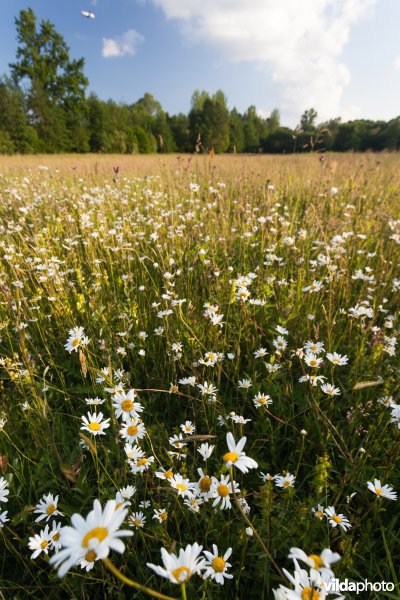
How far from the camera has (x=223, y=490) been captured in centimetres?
99

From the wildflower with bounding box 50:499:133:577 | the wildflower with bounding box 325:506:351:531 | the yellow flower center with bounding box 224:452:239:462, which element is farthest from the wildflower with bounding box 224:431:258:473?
the wildflower with bounding box 325:506:351:531

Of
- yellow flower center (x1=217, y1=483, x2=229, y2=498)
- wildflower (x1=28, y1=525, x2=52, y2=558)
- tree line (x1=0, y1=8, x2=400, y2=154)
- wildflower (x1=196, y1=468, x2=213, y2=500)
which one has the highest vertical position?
tree line (x1=0, y1=8, x2=400, y2=154)

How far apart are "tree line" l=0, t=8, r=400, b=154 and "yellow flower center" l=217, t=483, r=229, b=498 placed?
91.7ft

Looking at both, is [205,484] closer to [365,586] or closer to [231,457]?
[231,457]

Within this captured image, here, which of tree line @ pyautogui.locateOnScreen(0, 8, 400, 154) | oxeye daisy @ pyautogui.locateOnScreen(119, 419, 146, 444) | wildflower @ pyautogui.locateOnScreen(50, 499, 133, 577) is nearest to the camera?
wildflower @ pyautogui.locateOnScreen(50, 499, 133, 577)

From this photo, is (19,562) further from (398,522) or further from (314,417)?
(398,522)

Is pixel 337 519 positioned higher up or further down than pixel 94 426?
further down

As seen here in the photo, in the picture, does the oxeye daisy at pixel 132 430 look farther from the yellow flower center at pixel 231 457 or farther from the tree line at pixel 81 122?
the tree line at pixel 81 122

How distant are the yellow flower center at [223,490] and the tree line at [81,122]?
28.0m

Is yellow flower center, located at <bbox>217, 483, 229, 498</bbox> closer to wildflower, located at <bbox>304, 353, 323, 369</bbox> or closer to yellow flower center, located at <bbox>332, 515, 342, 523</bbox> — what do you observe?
yellow flower center, located at <bbox>332, 515, 342, 523</bbox>

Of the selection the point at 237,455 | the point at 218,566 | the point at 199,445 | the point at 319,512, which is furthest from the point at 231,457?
the point at 199,445

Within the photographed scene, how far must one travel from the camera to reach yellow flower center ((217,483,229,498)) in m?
0.99

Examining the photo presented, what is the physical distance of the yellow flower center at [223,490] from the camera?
0.99m

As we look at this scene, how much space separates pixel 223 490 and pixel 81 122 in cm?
4305
